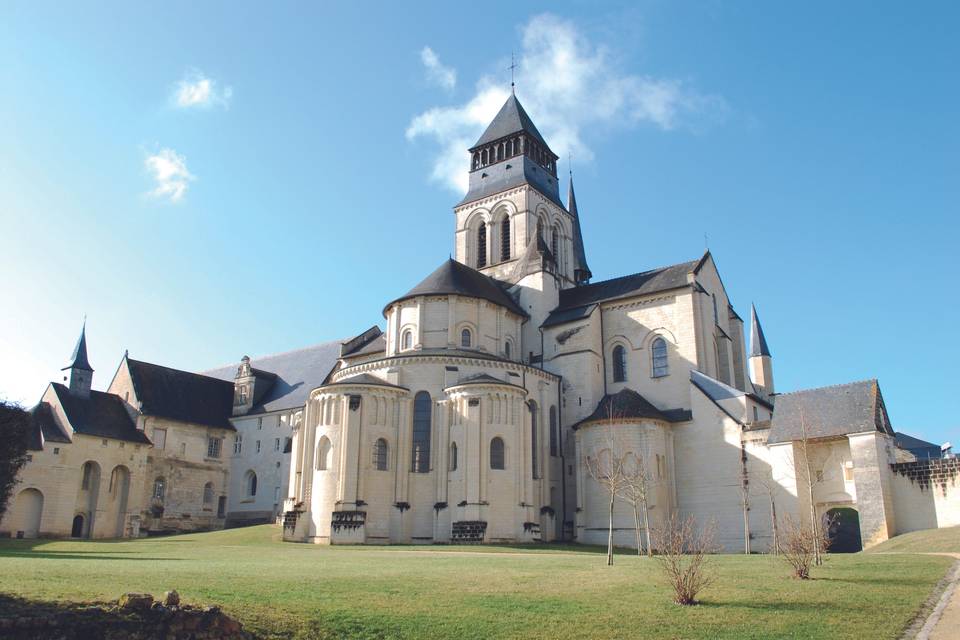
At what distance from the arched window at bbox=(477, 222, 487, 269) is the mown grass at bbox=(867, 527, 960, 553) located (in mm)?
35960

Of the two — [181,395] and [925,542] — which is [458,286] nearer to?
[181,395]

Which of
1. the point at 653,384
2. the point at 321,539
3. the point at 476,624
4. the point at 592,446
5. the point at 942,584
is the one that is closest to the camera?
the point at 476,624

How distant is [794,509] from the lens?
37.4 m

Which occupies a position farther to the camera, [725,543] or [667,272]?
[667,272]

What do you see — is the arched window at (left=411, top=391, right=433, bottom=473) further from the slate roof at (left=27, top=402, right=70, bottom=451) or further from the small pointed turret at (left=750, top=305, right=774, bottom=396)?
the small pointed turret at (left=750, top=305, right=774, bottom=396)

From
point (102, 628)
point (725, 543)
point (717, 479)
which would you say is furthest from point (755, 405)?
point (102, 628)

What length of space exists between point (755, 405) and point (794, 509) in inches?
244

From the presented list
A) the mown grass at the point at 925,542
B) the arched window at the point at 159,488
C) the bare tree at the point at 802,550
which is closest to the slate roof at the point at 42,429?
the arched window at the point at 159,488

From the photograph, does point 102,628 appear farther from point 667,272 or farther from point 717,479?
point 667,272

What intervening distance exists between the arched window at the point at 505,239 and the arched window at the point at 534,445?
1750cm

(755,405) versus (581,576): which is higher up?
(755,405)

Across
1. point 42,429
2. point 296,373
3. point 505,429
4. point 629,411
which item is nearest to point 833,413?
point 629,411

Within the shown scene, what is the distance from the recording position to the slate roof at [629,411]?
4250 cm

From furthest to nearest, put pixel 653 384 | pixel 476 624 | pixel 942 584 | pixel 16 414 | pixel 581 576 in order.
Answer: pixel 653 384 < pixel 16 414 < pixel 581 576 < pixel 942 584 < pixel 476 624
